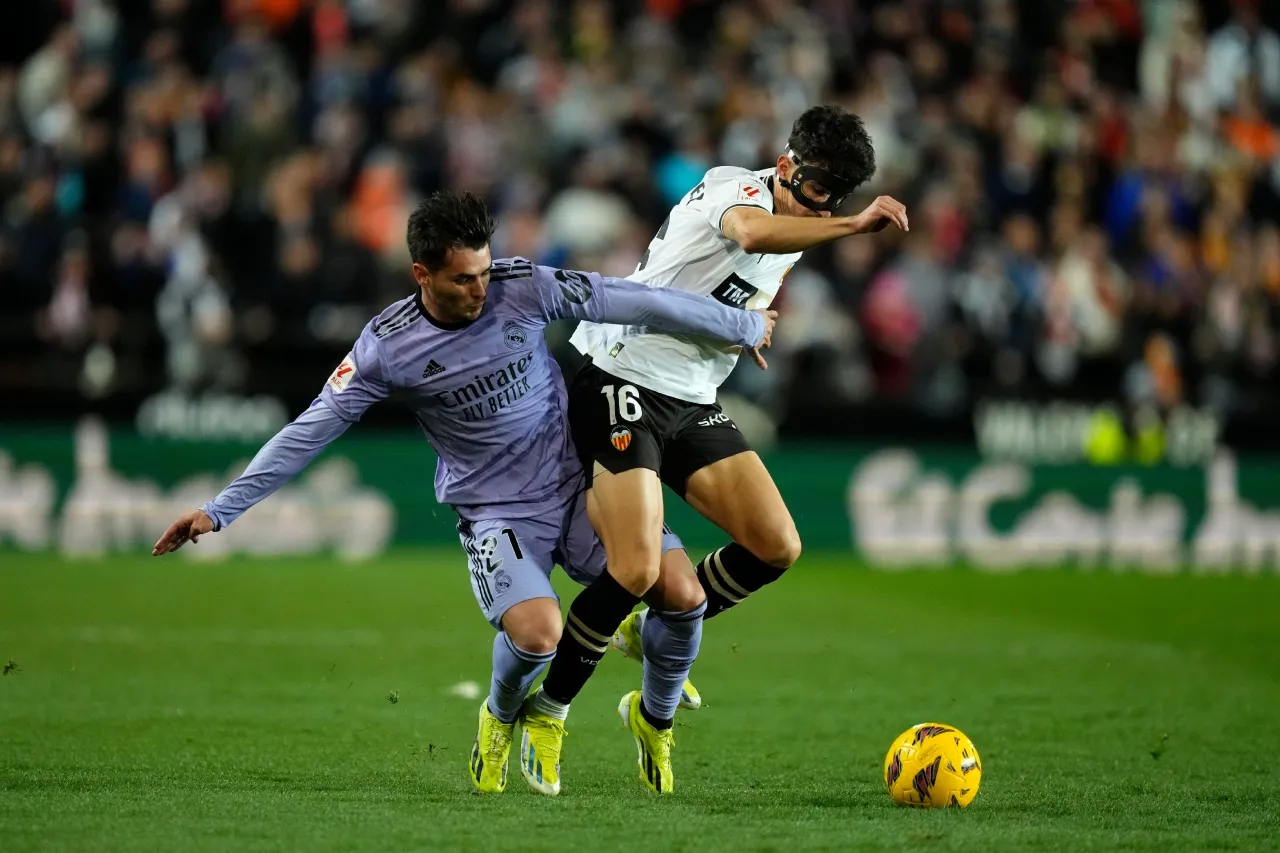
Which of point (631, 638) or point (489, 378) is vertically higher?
point (489, 378)

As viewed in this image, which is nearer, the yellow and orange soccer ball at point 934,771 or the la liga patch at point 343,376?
the yellow and orange soccer ball at point 934,771

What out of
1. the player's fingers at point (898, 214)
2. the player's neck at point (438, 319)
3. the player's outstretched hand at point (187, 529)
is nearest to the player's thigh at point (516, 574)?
the player's neck at point (438, 319)

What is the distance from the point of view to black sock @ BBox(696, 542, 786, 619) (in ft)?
25.3

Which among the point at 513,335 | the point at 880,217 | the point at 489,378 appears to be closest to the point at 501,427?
the point at 489,378

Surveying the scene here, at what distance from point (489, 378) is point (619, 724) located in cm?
259

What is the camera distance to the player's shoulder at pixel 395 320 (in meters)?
6.89

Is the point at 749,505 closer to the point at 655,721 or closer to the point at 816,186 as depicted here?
the point at 655,721

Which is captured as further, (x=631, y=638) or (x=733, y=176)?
(x=631, y=638)

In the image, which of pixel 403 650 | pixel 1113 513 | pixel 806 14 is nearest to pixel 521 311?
pixel 403 650

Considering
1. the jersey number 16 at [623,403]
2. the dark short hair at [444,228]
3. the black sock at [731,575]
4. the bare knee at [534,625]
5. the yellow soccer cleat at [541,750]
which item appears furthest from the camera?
the black sock at [731,575]

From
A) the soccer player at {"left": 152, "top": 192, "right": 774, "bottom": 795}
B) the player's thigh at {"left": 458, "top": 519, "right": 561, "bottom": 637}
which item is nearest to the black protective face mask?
the soccer player at {"left": 152, "top": 192, "right": 774, "bottom": 795}

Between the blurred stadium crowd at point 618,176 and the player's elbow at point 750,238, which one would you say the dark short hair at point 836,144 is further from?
the blurred stadium crowd at point 618,176

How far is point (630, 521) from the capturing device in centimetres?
703

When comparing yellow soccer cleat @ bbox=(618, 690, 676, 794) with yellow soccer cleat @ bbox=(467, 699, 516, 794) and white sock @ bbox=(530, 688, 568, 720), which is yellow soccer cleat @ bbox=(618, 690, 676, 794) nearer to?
white sock @ bbox=(530, 688, 568, 720)
